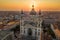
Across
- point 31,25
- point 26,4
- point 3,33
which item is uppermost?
point 26,4

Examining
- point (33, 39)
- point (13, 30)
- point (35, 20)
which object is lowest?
point (33, 39)

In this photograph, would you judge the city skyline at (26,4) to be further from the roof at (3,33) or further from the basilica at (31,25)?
the roof at (3,33)

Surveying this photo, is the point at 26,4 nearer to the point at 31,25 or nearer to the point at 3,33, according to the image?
the point at 31,25

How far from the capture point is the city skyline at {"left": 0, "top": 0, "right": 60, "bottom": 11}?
7.65 feet

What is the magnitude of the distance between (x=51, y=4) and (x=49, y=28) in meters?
0.46

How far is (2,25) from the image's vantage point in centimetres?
235

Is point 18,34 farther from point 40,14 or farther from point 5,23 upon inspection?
point 40,14

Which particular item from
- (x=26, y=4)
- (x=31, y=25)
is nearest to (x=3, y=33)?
(x=31, y=25)

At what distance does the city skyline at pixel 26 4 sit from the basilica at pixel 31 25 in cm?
11

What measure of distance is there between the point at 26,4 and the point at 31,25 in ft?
1.38

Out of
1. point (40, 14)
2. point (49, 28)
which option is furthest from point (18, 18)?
point (49, 28)

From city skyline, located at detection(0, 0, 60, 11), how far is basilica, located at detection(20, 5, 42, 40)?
0.37 ft

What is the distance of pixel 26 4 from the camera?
236cm

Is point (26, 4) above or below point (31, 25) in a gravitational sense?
above
